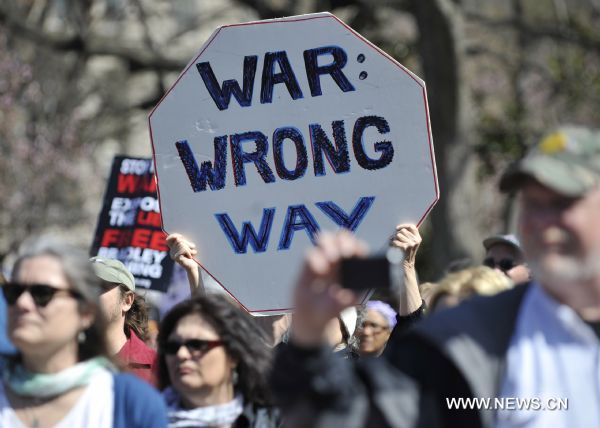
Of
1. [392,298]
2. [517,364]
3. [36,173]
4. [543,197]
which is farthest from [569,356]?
[36,173]

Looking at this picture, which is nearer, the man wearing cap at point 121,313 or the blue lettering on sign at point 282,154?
the blue lettering on sign at point 282,154

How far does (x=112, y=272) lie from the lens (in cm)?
532

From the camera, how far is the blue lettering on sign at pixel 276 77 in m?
4.64

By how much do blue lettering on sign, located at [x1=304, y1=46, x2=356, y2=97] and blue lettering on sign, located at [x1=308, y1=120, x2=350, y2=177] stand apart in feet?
0.42

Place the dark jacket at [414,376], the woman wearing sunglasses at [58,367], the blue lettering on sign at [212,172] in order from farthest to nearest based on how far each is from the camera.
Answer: the blue lettering on sign at [212,172] → the woman wearing sunglasses at [58,367] → the dark jacket at [414,376]

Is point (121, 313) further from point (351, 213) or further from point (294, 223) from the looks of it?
point (351, 213)

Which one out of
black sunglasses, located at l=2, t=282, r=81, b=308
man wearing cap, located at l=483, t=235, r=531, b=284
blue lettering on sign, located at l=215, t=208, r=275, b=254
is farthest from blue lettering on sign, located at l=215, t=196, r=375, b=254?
man wearing cap, located at l=483, t=235, r=531, b=284

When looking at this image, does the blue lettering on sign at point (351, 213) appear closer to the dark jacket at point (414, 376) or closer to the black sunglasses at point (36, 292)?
the black sunglasses at point (36, 292)

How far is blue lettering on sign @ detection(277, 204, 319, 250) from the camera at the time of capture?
4480 mm

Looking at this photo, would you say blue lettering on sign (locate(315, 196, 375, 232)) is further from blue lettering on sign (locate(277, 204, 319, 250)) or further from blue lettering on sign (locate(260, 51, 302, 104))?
blue lettering on sign (locate(260, 51, 302, 104))

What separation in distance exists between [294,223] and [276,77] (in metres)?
0.54

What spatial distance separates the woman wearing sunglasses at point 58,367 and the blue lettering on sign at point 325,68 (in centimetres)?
148

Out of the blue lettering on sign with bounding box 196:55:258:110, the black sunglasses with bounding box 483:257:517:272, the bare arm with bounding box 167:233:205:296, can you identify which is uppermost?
the blue lettering on sign with bounding box 196:55:258:110

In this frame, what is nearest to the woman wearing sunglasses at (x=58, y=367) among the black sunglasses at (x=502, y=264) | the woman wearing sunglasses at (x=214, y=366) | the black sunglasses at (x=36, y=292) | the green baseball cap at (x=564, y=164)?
the black sunglasses at (x=36, y=292)
